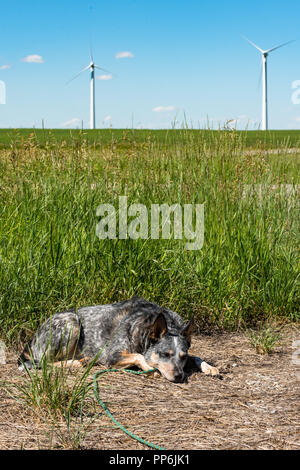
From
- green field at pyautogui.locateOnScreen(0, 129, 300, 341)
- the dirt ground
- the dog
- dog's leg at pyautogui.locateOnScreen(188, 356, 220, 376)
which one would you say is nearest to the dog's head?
the dog

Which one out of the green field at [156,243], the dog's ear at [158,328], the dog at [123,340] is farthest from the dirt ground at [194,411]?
the green field at [156,243]

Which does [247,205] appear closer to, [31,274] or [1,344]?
[31,274]

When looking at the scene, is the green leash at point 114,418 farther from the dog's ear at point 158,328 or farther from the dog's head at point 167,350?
the dog's ear at point 158,328

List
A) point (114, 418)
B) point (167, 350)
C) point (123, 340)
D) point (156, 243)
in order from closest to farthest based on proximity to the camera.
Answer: point (114, 418) < point (167, 350) < point (123, 340) < point (156, 243)

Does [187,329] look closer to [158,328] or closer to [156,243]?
[158,328]

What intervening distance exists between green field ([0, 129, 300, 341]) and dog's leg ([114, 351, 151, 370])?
3.52 feet

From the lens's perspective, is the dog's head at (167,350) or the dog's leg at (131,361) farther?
the dog's leg at (131,361)

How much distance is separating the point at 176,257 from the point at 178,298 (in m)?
0.50

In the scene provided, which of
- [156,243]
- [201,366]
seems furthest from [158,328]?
[156,243]

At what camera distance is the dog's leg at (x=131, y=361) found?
4.43 m

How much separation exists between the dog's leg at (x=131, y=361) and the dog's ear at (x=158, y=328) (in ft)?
0.64

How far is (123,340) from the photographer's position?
469cm

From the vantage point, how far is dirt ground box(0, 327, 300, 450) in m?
3.29

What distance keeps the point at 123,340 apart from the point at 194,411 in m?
1.15
